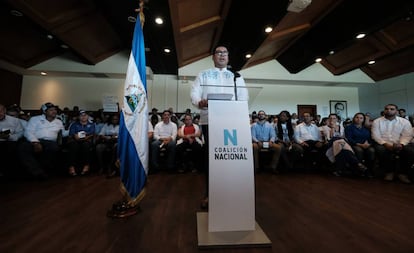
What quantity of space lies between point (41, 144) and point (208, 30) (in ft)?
14.0

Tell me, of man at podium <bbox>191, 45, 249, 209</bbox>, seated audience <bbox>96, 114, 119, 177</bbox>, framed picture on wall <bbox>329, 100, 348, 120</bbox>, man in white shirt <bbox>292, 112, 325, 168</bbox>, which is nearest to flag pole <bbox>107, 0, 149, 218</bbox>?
man at podium <bbox>191, 45, 249, 209</bbox>

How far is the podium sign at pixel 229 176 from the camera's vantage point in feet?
3.76

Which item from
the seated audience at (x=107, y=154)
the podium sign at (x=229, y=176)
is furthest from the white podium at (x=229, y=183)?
the seated audience at (x=107, y=154)

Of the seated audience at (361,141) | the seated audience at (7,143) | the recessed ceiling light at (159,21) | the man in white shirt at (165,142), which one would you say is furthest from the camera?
the recessed ceiling light at (159,21)

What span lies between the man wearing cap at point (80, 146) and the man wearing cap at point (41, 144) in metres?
0.23

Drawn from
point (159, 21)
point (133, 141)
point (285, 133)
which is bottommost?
point (133, 141)

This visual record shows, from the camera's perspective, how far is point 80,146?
3264mm

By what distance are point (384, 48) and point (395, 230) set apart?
6.54 meters

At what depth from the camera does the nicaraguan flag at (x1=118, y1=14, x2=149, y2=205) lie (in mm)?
1629

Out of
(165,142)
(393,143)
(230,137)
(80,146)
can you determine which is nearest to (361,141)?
(393,143)

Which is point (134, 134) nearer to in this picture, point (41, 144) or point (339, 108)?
point (41, 144)

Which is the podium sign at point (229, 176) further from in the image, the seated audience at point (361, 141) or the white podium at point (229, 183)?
the seated audience at point (361, 141)

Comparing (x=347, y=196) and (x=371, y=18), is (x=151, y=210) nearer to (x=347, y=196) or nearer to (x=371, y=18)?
(x=347, y=196)

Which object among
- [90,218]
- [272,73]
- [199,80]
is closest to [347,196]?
[199,80]
